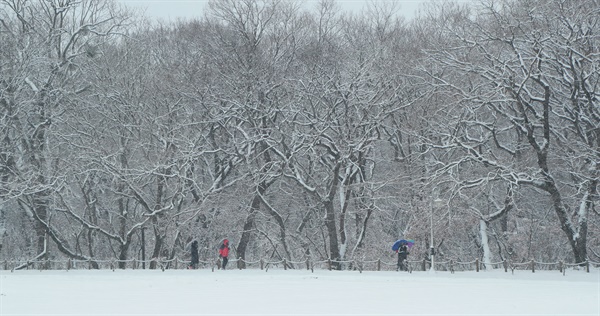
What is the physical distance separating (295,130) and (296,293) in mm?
16238

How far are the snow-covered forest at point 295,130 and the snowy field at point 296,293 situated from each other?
6.63 meters

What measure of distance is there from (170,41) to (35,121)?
10.3m

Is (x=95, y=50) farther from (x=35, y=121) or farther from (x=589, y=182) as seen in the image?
(x=589, y=182)

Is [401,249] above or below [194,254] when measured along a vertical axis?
above

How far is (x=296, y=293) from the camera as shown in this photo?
75.2 ft

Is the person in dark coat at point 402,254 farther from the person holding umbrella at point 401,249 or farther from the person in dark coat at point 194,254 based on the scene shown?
the person in dark coat at point 194,254

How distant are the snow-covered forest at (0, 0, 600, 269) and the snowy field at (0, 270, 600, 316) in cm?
663

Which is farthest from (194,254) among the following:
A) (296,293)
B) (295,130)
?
(296,293)

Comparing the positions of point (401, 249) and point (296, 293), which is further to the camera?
point (401, 249)

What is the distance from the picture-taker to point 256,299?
21.3 m

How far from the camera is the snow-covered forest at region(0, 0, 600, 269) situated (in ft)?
110

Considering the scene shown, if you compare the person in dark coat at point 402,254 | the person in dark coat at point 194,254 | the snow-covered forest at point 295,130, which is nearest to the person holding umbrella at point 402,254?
the person in dark coat at point 402,254

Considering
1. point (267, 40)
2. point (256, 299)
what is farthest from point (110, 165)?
point (256, 299)

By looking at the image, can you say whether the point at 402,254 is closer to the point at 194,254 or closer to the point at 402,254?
the point at 402,254
